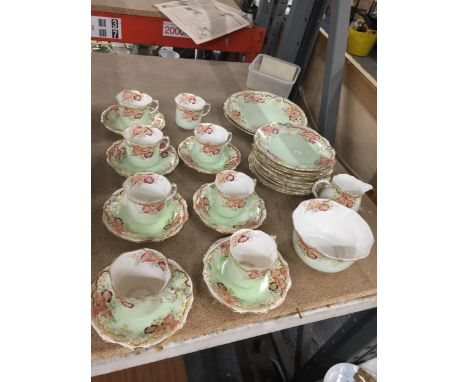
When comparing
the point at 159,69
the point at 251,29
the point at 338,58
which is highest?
the point at 338,58

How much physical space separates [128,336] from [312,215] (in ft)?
1.55

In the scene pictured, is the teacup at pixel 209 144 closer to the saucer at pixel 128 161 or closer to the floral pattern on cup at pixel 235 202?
the saucer at pixel 128 161

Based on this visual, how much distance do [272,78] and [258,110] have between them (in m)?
0.18

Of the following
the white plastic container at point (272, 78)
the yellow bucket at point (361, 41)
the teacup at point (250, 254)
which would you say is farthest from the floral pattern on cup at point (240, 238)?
the yellow bucket at point (361, 41)

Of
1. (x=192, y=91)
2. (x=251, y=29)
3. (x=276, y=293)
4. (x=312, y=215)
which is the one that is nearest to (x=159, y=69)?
(x=192, y=91)

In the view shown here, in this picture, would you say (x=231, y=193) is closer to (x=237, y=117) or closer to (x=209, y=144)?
(x=209, y=144)

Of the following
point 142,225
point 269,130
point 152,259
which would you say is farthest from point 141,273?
point 269,130

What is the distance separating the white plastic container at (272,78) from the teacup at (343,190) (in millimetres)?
566

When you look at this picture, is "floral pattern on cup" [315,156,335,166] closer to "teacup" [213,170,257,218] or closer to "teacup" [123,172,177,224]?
"teacup" [213,170,257,218]

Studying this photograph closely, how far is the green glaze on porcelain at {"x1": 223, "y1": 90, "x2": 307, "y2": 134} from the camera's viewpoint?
1.23 metres

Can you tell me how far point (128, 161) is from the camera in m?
0.95

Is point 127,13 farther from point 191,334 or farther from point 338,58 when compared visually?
point 191,334

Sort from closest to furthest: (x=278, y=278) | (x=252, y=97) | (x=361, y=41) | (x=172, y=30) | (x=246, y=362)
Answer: (x=278, y=278) < (x=252, y=97) < (x=246, y=362) < (x=172, y=30) < (x=361, y=41)

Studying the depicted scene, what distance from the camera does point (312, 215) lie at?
0.86 meters
